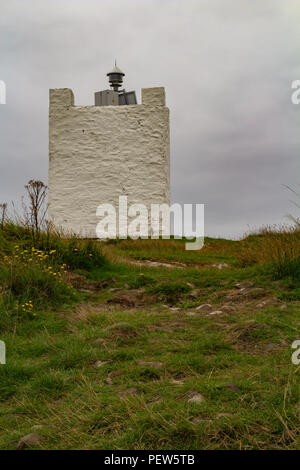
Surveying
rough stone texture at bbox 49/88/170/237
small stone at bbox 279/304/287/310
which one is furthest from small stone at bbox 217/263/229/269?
rough stone texture at bbox 49/88/170/237

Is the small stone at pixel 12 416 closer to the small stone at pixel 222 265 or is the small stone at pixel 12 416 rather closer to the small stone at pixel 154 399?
the small stone at pixel 154 399

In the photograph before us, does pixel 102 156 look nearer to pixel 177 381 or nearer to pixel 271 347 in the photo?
pixel 271 347

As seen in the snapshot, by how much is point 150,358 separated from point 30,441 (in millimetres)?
1676

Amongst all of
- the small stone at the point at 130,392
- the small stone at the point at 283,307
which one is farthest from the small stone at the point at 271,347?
the small stone at the point at 130,392

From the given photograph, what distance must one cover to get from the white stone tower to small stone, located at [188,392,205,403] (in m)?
14.2

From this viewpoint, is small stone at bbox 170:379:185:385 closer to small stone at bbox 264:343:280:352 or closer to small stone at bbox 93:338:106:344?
small stone at bbox 264:343:280:352

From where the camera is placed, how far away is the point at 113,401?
13.6ft

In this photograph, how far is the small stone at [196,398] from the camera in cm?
387

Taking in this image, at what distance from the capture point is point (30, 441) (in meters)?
3.76

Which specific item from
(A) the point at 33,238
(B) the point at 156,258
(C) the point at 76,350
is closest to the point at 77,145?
(B) the point at 156,258

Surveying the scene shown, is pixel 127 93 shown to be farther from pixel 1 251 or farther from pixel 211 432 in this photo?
pixel 211 432

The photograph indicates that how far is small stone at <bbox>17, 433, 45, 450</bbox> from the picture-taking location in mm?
3741

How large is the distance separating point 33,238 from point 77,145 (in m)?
8.70
